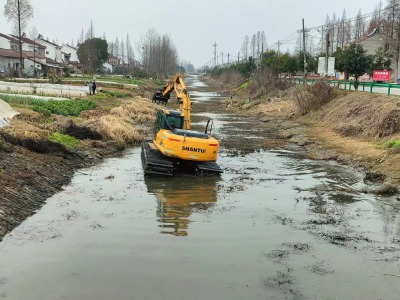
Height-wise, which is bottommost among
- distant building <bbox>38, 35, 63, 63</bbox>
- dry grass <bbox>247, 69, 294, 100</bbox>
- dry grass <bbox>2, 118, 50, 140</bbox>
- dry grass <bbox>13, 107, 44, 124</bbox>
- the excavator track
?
the excavator track

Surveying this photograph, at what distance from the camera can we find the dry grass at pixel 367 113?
18562 mm

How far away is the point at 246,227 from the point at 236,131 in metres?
17.5

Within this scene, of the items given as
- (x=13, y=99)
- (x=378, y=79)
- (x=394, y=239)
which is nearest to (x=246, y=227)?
(x=394, y=239)

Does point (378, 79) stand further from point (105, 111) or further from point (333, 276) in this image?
point (333, 276)

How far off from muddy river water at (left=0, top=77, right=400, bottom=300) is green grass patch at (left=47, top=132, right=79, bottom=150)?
3.54 metres

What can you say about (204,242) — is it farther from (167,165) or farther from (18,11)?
(18,11)

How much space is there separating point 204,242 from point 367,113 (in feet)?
54.8

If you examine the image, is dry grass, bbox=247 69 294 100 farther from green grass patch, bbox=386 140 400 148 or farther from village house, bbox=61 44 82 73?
village house, bbox=61 44 82 73

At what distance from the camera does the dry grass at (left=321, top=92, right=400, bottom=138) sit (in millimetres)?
18562

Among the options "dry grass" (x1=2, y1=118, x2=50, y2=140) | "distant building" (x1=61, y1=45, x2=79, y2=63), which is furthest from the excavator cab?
"distant building" (x1=61, y1=45, x2=79, y2=63)

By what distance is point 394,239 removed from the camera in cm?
882

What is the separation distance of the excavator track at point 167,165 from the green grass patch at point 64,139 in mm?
3883

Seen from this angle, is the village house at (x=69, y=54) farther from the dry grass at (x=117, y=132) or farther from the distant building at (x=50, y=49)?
the dry grass at (x=117, y=132)

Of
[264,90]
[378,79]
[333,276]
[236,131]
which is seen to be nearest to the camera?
[333,276]
